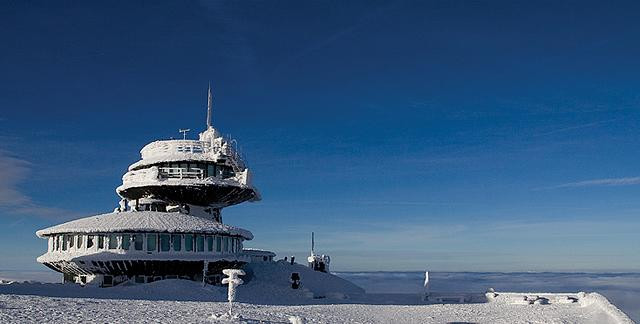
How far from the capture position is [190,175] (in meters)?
54.2

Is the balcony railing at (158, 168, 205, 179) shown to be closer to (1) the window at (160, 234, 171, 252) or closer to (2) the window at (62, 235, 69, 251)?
(1) the window at (160, 234, 171, 252)

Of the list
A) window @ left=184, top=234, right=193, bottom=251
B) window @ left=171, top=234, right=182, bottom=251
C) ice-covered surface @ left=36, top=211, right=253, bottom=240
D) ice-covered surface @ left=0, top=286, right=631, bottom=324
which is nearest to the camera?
ice-covered surface @ left=0, top=286, right=631, bottom=324

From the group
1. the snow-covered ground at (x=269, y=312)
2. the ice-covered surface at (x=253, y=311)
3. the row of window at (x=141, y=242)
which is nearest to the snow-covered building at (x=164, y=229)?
the row of window at (x=141, y=242)

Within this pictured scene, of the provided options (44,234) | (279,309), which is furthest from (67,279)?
(279,309)

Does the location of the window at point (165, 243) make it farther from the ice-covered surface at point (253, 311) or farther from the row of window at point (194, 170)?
the row of window at point (194, 170)

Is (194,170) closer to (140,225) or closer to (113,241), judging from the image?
(140,225)

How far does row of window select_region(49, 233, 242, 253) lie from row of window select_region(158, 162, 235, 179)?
7.68 m

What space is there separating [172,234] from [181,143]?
37.2 feet

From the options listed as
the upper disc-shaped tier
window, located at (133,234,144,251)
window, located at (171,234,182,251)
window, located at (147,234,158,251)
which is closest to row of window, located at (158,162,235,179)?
the upper disc-shaped tier

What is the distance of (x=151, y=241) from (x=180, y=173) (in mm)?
8508

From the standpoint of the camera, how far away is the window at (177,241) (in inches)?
1857

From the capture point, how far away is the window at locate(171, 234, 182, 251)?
47.2 meters

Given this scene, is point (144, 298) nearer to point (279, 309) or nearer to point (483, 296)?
point (279, 309)

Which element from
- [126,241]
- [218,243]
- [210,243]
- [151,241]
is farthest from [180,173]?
[126,241]
